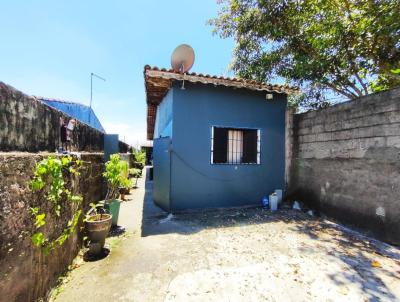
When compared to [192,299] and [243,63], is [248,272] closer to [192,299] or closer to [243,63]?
[192,299]

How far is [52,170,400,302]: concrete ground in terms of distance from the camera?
110 inches

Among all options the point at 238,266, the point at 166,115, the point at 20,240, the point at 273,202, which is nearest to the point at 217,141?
the point at 166,115

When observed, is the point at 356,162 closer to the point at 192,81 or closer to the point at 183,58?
the point at 192,81

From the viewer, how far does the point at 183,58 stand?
6.62 meters

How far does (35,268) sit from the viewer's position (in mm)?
2410

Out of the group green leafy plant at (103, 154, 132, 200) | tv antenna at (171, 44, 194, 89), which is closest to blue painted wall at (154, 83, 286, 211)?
tv antenna at (171, 44, 194, 89)

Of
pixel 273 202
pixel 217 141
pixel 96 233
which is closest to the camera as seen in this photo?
pixel 96 233

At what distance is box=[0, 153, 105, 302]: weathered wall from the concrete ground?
435 millimetres

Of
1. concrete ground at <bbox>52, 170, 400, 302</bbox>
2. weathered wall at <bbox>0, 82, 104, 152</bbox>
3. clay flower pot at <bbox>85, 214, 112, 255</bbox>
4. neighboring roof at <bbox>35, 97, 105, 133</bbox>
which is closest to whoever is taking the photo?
weathered wall at <bbox>0, 82, 104, 152</bbox>

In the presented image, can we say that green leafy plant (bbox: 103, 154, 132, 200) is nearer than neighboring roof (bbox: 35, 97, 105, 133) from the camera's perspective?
Yes

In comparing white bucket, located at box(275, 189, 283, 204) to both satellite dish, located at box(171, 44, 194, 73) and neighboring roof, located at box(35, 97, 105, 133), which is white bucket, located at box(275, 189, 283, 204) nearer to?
satellite dish, located at box(171, 44, 194, 73)

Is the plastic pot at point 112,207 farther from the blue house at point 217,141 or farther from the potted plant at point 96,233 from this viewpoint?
the blue house at point 217,141

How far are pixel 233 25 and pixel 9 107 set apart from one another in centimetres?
864

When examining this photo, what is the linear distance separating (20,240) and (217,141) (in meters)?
5.72
